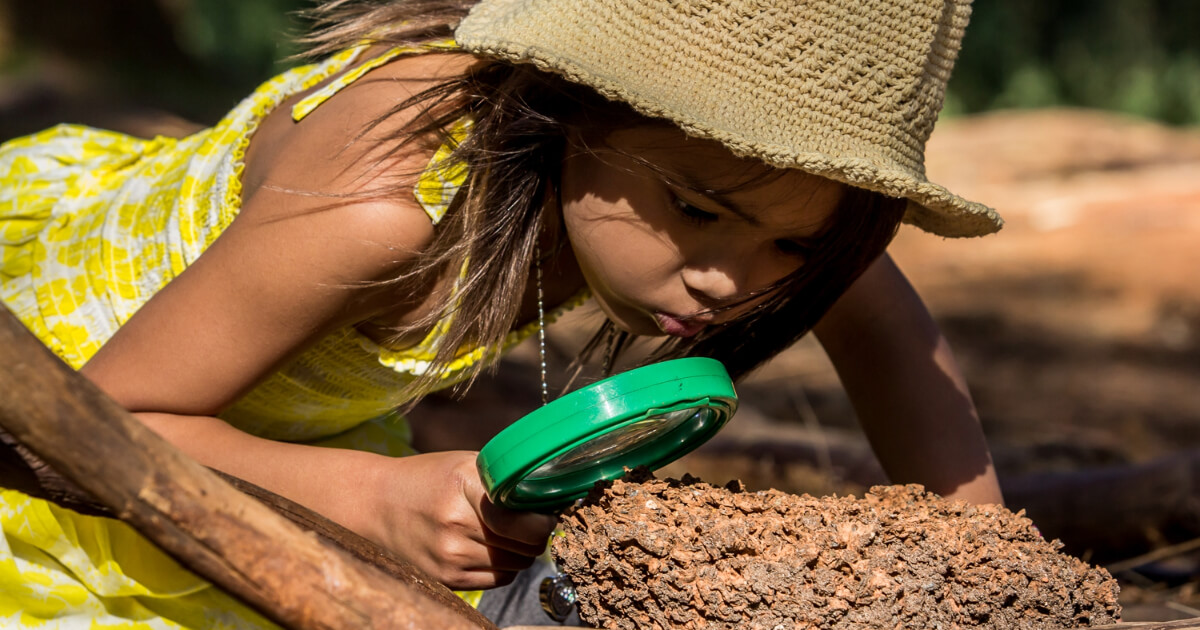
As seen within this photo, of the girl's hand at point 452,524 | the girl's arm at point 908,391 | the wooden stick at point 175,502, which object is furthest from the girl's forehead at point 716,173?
the wooden stick at point 175,502

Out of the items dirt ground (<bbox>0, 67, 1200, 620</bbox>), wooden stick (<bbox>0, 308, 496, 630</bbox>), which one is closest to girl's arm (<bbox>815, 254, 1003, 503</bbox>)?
dirt ground (<bbox>0, 67, 1200, 620</bbox>)

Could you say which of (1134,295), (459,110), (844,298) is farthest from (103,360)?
(1134,295)

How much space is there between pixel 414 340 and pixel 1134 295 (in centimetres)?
483

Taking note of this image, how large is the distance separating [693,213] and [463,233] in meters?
0.34

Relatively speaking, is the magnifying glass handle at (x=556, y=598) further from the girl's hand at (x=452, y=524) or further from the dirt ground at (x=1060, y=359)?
the dirt ground at (x=1060, y=359)

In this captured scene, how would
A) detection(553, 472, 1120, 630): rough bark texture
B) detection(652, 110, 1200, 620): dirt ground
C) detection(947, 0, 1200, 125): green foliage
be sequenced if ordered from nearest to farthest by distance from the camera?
1. detection(553, 472, 1120, 630): rough bark texture
2. detection(652, 110, 1200, 620): dirt ground
3. detection(947, 0, 1200, 125): green foliage

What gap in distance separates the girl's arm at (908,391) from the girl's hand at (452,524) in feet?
2.64

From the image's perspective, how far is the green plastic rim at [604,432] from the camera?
110cm

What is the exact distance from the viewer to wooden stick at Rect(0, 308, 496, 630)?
85 cm

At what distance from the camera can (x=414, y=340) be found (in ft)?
5.54

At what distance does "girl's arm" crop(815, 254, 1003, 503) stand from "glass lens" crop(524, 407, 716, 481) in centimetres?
74

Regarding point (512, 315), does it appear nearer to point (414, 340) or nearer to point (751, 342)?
point (414, 340)

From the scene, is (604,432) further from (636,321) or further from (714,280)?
(636,321)

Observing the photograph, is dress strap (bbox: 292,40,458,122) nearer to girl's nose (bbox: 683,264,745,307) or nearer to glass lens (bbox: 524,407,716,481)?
girl's nose (bbox: 683,264,745,307)
